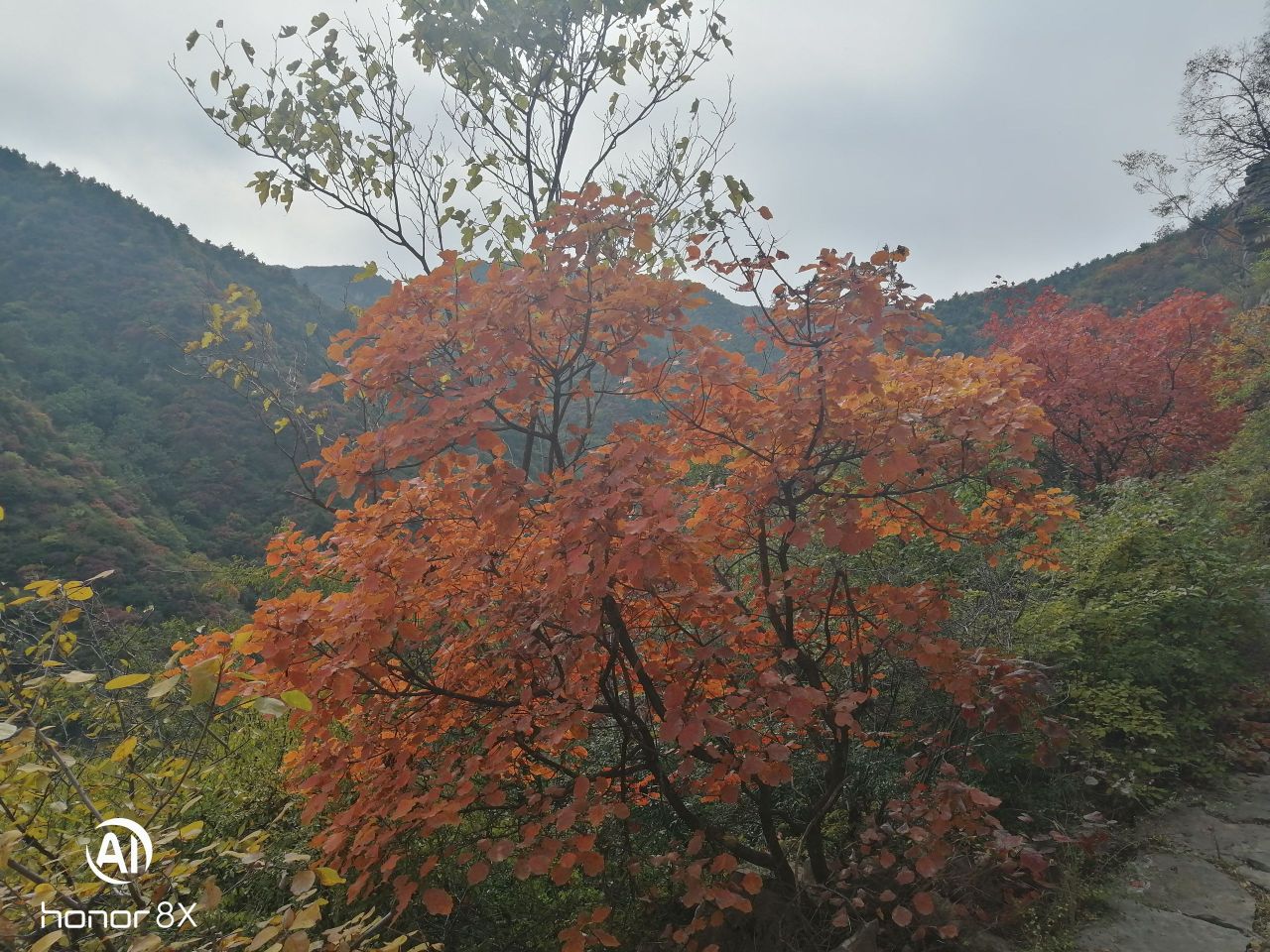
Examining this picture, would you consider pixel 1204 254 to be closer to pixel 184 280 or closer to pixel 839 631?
pixel 839 631

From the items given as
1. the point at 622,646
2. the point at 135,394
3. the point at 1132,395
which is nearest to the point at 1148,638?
the point at 622,646

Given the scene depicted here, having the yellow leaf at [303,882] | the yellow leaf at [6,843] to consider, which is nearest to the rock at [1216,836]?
the yellow leaf at [303,882]

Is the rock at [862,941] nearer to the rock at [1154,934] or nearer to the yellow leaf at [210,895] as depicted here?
the rock at [1154,934]

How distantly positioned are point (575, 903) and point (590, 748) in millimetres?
876

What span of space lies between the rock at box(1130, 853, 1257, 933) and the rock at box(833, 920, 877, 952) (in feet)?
5.30

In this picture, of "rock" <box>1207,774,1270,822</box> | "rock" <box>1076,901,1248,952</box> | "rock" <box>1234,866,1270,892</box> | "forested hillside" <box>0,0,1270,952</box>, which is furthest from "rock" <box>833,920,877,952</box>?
"rock" <box>1207,774,1270,822</box>

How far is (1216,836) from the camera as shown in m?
4.04

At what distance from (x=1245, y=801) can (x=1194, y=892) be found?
1326 millimetres

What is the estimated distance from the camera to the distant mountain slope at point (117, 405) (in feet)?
60.4

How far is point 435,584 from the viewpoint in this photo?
2.91m

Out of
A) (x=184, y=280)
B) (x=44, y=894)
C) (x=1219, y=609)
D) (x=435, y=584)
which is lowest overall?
(x=1219, y=609)

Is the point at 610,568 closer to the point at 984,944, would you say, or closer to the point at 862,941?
the point at 862,941

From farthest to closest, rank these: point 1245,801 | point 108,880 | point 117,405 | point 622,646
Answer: point 117,405
point 1245,801
point 622,646
point 108,880

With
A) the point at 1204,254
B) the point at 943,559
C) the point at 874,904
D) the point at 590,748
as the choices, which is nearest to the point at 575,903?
the point at 590,748
